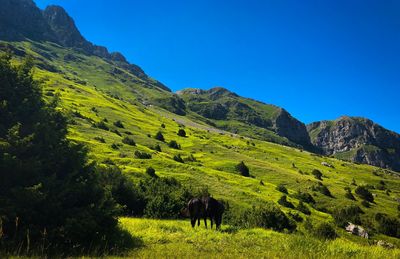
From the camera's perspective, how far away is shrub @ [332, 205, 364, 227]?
2100 inches

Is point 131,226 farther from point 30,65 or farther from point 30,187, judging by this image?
point 30,65

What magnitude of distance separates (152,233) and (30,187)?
7.08 m

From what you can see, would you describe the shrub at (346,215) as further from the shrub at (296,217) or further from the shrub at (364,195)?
the shrub at (364,195)

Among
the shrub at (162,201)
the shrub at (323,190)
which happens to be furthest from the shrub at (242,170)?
the shrub at (162,201)

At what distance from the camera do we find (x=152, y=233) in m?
19.7

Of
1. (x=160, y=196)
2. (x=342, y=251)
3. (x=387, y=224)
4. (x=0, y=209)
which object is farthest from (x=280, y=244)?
(x=387, y=224)

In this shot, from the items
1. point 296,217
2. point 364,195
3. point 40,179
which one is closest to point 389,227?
point 296,217

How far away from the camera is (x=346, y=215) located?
2317 inches

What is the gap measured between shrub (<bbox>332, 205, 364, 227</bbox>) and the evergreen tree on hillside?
138 ft

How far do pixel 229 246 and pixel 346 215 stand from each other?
4692 centimetres

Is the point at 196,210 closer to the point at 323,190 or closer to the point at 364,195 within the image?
the point at 323,190

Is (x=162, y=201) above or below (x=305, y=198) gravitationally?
below

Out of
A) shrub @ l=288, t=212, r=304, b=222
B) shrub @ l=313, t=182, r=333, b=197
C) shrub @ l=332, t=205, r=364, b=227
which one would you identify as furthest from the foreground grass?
shrub @ l=313, t=182, r=333, b=197

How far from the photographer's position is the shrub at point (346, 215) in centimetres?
5334
